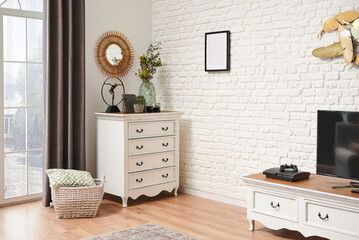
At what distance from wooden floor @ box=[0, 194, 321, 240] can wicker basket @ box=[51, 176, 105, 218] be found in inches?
3.2

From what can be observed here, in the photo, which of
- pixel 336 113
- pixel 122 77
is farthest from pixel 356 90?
pixel 122 77

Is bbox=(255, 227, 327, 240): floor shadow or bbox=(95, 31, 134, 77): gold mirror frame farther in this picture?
bbox=(95, 31, 134, 77): gold mirror frame

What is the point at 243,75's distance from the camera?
4.48 meters

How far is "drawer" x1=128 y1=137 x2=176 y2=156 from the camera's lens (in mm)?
4508

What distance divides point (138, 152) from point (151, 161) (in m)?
0.22

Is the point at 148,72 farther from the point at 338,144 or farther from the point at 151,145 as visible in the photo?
the point at 338,144

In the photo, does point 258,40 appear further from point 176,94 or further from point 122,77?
point 122,77

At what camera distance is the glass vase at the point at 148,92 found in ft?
16.0

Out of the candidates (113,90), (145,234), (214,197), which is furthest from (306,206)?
(113,90)

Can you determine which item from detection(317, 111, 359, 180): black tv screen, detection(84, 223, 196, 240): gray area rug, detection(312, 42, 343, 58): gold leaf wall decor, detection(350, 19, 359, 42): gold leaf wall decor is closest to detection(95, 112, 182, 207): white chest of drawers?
detection(84, 223, 196, 240): gray area rug

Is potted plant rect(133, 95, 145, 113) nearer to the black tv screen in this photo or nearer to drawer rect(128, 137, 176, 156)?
drawer rect(128, 137, 176, 156)

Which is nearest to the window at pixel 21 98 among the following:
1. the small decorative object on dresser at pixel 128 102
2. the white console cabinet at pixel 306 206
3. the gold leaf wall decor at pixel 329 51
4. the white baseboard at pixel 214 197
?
the small decorative object on dresser at pixel 128 102

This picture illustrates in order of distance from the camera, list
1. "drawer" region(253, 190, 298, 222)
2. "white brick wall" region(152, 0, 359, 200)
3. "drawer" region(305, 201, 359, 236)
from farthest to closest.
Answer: "white brick wall" region(152, 0, 359, 200), "drawer" region(253, 190, 298, 222), "drawer" region(305, 201, 359, 236)

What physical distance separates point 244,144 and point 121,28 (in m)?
2.01
